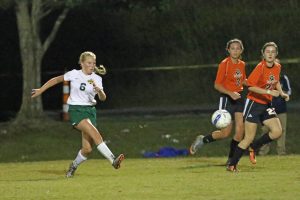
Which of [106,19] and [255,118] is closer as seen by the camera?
[255,118]

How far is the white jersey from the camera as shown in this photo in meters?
19.8

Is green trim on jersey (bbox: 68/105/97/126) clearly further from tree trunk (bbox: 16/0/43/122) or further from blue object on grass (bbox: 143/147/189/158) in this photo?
tree trunk (bbox: 16/0/43/122)

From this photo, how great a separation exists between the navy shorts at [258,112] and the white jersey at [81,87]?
272cm

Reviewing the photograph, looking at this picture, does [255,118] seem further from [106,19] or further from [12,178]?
[106,19]

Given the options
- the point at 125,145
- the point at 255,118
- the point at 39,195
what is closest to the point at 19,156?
the point at 125,145

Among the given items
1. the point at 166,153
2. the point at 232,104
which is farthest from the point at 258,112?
the point at 166,153

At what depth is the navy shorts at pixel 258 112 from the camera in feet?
65.7

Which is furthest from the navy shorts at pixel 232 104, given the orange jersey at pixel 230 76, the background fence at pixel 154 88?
the background fence at pixel 154 88

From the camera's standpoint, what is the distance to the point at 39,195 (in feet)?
54.1

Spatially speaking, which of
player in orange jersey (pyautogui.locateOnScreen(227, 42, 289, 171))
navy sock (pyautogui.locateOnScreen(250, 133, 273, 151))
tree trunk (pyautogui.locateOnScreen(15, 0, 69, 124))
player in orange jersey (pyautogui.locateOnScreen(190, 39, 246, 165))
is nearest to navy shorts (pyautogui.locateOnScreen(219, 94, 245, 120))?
player in orange jersey (pyautogui.locateOnScreen(190, 39, 246, 165))

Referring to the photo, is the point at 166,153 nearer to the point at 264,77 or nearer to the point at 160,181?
the point at 264,77

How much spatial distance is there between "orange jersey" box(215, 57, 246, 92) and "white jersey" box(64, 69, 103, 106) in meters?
2.58

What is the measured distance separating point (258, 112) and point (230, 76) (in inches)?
53.7

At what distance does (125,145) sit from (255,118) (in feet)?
29.7
